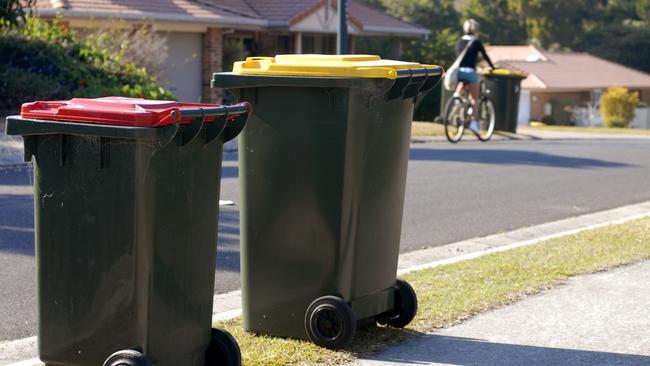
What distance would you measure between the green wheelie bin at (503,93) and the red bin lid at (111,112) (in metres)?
18.2

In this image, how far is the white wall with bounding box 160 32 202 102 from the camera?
27.2 metres

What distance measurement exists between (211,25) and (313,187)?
21851 millimetres

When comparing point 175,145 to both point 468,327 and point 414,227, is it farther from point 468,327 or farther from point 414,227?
point 414,227

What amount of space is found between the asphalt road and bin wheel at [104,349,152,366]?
1.68 m

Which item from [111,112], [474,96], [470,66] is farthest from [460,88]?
[111,112]

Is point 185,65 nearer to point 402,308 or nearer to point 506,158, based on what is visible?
point 506,158

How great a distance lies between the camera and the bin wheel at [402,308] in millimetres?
6195

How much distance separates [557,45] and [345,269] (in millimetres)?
70296

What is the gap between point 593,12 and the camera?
7019cm

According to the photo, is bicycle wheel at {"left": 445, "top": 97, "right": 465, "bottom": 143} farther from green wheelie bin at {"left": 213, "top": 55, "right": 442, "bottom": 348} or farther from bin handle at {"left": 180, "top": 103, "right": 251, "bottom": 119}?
bin handle at {"left": 180, "top": 103, "right": 251, "bottom": 119}

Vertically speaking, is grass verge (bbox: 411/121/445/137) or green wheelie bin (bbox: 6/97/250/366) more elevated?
green wheelie bin (bbox: 6/97/250/366)

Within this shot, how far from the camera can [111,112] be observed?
462 centimetres

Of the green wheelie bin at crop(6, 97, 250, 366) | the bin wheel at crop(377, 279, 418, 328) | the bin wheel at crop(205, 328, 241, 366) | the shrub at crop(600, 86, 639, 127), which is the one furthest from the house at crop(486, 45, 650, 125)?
the green wheelie bin at crop(6, 97, 250, 366)

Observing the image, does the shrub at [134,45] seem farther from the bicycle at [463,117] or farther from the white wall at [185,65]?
the bicycle at [463,117]
